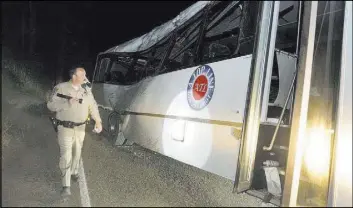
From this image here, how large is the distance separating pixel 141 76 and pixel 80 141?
2.57 m

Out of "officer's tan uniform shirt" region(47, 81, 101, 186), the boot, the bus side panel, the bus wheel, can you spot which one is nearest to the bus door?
the bus side panel

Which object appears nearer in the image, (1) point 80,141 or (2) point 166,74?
(1) point 80,141

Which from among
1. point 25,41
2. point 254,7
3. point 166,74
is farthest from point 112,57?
point 25,41

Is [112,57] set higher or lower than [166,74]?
higher

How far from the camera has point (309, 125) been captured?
3.07 metres

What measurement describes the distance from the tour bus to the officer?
1.44m

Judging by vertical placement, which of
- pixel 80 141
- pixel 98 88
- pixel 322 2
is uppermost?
pixel 322 2

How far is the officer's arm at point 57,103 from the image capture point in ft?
13.8

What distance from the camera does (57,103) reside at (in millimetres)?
4230

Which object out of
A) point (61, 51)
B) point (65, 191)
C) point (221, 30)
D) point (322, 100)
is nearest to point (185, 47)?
point (221, 30)

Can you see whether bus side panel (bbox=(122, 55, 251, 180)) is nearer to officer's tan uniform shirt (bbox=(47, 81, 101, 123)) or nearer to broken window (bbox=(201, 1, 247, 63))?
broken window (bbox=(201, 1, 247, 63))

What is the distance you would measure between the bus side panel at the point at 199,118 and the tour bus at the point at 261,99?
0.02 metres

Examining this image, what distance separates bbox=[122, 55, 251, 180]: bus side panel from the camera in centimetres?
376

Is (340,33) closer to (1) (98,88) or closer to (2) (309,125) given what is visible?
(2) (309,125)
